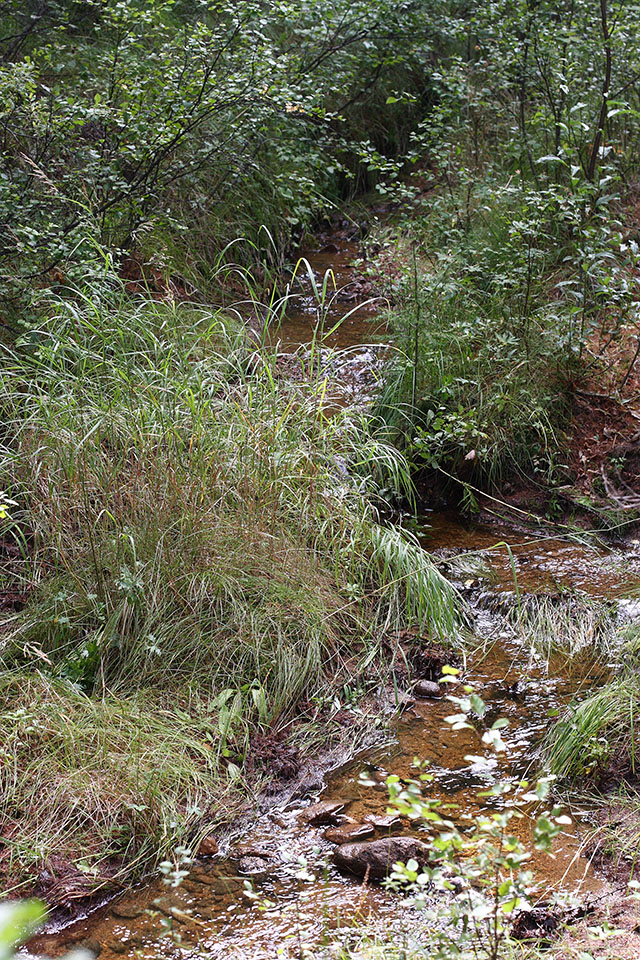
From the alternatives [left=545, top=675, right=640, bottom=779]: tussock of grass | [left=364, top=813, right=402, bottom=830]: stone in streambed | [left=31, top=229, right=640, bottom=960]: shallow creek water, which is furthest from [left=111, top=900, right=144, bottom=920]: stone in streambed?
[left=545, top=675, right=640, bottom=779]: tussock of grass

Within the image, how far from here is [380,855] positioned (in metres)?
2.75

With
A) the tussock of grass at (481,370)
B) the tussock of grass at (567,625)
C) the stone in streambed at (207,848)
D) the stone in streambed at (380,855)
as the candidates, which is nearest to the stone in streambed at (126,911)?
the stone in streambed at (207,848)

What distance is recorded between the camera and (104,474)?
12.6 ft

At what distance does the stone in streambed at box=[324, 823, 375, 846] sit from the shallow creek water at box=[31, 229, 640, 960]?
3cm

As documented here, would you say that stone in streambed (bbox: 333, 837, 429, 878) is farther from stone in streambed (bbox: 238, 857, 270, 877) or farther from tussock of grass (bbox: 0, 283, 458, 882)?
tussock of grass (bbox: 0, 283, 458, 882)

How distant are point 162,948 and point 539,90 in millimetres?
7101

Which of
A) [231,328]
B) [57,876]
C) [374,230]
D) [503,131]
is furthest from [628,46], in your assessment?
[57,876]

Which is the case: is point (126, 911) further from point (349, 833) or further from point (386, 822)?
point (386, 822)

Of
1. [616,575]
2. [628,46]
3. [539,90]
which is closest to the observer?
[616,575]

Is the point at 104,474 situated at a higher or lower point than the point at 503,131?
lower

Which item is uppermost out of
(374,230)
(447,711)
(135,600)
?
(374,230)

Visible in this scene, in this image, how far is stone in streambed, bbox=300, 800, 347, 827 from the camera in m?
3.08

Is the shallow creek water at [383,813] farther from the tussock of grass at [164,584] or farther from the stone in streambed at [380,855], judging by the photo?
the tussock of grass at [164,584]

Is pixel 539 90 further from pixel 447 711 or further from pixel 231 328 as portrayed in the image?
pixel 447 711
